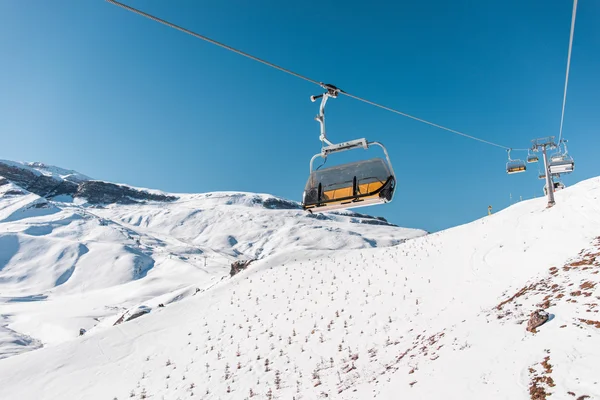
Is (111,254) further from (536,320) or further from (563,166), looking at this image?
(536,320)

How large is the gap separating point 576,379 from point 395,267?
1486cm

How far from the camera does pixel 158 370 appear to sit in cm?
1467

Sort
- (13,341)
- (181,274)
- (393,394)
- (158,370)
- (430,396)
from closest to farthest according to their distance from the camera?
(430,396), (393,394), (158,370), (13,341), (181,274)

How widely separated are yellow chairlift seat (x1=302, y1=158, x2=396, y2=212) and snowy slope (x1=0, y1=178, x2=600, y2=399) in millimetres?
3713

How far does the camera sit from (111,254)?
371 ft

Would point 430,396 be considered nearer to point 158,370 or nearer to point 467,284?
point 467,284

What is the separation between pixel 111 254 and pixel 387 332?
116468mm

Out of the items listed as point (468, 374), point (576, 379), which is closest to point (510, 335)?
point (468, 374)

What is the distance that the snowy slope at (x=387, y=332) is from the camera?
7.12 m

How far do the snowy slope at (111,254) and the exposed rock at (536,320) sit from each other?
979 inches

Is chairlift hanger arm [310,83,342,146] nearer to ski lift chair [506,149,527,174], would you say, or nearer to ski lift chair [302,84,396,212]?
ski lift chair [302,84,396,212]

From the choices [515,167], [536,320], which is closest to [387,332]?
[536,320]

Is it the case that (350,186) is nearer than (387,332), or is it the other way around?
(350,186)

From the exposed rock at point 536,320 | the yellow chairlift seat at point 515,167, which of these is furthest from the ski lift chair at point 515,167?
the exposed rock at point 536,320
